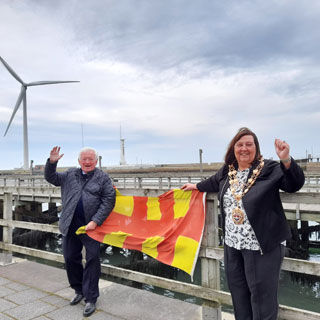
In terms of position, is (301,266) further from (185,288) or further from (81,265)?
(81,265)

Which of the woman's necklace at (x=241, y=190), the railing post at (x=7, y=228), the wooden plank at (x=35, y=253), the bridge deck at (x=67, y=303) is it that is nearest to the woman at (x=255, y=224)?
the woman's necklace at (x=241, y=190)

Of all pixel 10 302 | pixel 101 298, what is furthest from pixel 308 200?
pixel 10 302

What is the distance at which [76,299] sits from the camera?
4035 millimetres

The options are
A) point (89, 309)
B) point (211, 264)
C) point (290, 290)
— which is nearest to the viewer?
point (211, 264)

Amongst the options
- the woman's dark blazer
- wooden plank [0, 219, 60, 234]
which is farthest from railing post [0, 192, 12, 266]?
the woman's dark blazer

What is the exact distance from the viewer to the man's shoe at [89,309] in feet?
12.2

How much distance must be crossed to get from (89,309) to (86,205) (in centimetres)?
119

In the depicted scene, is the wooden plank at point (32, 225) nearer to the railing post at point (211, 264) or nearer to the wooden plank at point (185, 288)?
the wooden plank at point (185, 288)

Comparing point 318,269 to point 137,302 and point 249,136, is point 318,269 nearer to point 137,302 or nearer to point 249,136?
point 249,136

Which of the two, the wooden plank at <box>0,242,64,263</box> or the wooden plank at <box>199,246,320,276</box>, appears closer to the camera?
the wooden plank at <box>199,246,320,276</box>

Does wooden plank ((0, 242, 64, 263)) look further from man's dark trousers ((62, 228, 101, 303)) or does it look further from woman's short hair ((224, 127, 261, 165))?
woman's short hair ((224, 127, 261, 165))

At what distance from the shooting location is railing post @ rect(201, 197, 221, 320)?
334 cm

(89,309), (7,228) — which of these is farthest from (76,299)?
(7,228)

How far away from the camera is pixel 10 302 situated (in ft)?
13.4
